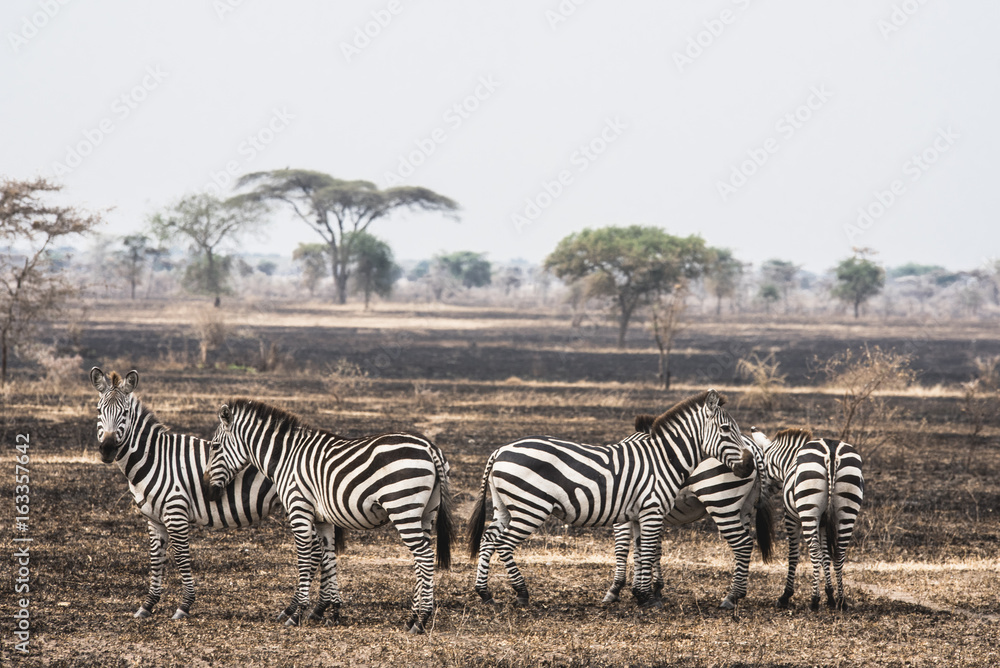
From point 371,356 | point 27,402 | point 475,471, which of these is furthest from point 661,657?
point 371,356

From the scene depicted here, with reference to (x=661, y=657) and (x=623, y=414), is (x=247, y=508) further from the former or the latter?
(x=623, y=414)

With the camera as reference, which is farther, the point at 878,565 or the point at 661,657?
the point at 878,565

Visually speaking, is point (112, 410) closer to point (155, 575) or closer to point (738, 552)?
point (155, 575)

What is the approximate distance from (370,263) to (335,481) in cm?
6070

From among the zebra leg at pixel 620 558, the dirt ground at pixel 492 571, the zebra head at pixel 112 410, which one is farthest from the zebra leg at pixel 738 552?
the zebra head at pixel 112 410

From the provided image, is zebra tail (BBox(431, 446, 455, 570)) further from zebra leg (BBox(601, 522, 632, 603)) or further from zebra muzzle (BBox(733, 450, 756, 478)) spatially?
zebra muzzle (BBox(733, 450, 756, 478))

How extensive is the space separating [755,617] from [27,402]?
56.1 feet

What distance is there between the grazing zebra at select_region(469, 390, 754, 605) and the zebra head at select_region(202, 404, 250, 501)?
2.18 metres

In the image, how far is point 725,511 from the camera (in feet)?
25.5

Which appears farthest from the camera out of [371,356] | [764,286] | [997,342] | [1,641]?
[764,286]

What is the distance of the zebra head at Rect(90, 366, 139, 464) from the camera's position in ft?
23.6

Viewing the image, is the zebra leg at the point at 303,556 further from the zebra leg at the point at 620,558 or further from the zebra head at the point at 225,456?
the zebra leg at the point at 620,558

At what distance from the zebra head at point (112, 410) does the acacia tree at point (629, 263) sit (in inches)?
1281

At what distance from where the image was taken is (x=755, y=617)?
755 centimetres
